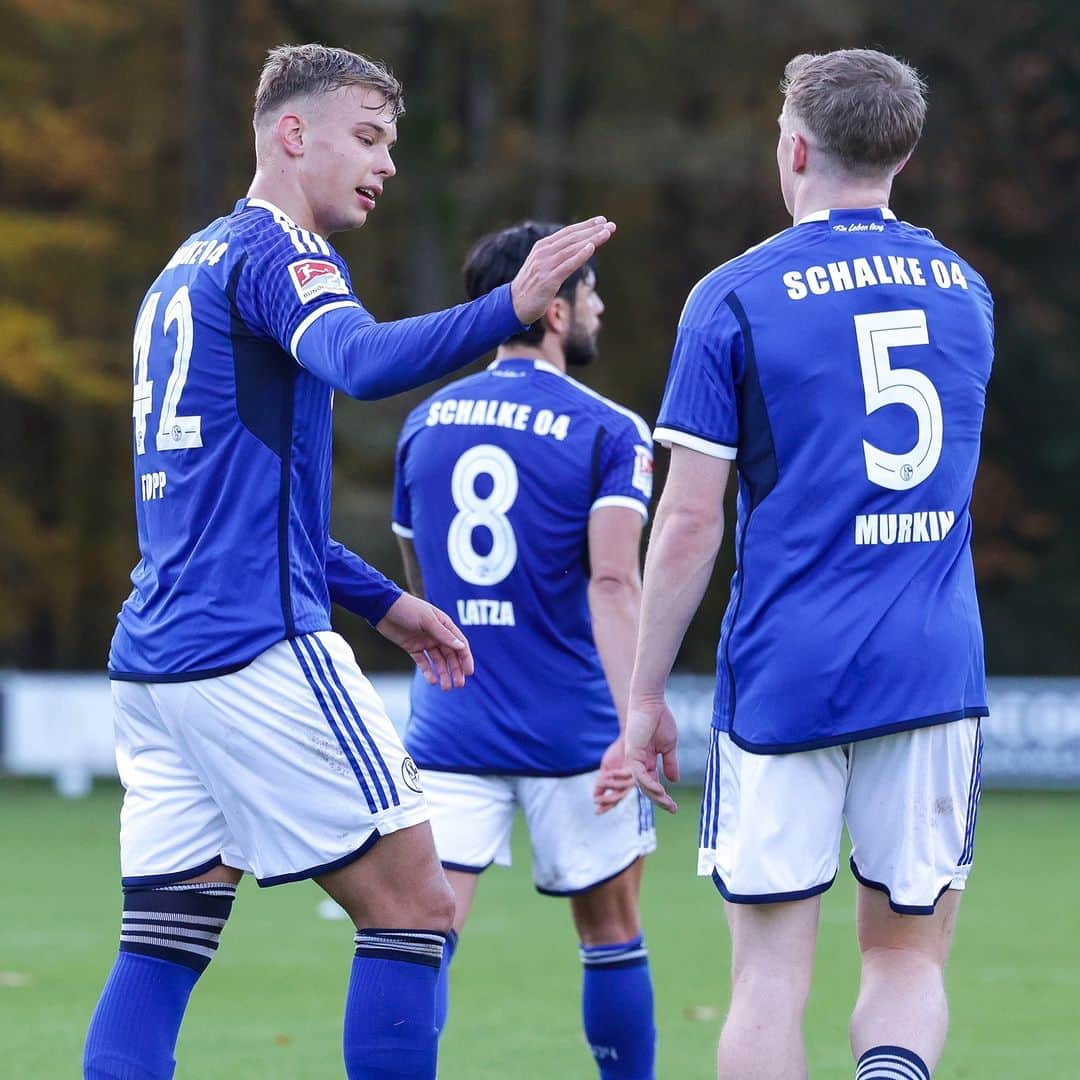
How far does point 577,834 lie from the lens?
5.45 meters

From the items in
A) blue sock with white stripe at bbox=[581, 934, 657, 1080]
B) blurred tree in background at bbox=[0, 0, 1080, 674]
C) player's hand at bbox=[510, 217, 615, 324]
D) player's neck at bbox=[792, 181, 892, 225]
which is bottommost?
blue sock with white stripe at bbox=[581, 934, 657, 1080]

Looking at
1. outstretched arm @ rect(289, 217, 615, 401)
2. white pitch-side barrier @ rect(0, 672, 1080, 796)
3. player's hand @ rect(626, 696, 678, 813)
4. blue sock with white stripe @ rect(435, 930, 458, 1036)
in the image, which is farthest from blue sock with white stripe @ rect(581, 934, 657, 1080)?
white pitch-side barrier @ rect(0, 672, 1080, 796)

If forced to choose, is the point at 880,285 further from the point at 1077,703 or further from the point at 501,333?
the point at 1077,703

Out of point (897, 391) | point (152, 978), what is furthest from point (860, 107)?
point (152, 978)

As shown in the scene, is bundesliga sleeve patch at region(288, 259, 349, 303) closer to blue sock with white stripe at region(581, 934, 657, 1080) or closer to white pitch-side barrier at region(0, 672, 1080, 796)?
blue sock with white stripe at region(581, 934, 657, 1080)

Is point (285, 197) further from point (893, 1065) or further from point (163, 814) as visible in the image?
point (893, 1065)

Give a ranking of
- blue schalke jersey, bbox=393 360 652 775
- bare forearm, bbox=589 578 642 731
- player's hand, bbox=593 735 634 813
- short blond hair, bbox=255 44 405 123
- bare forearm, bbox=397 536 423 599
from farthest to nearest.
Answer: bare forearm, bbox=397 536 423 599 < blue schalke jersey, bbox=393 360 652 775 < bare forearm, bbox=589 578 642 731 < player's hand, bbox=593 735 634 813 < short blond hair, bbox=255 44 405 123

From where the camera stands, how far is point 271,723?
12.9ft

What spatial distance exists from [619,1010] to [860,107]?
104 inches

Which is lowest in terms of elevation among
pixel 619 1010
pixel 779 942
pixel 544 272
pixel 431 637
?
pixel 619 1010

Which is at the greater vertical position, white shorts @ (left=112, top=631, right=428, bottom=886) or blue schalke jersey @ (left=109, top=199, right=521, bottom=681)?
blue schalke jersey @ (left=109, top=199, right=521, bottom=681)

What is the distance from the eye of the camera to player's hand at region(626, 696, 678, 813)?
4.02m

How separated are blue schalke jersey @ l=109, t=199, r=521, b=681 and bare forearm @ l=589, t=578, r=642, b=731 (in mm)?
1371

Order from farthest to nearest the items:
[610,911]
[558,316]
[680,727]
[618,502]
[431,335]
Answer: [680,727], [558,316], [610,911], [618,502], [431,335]
